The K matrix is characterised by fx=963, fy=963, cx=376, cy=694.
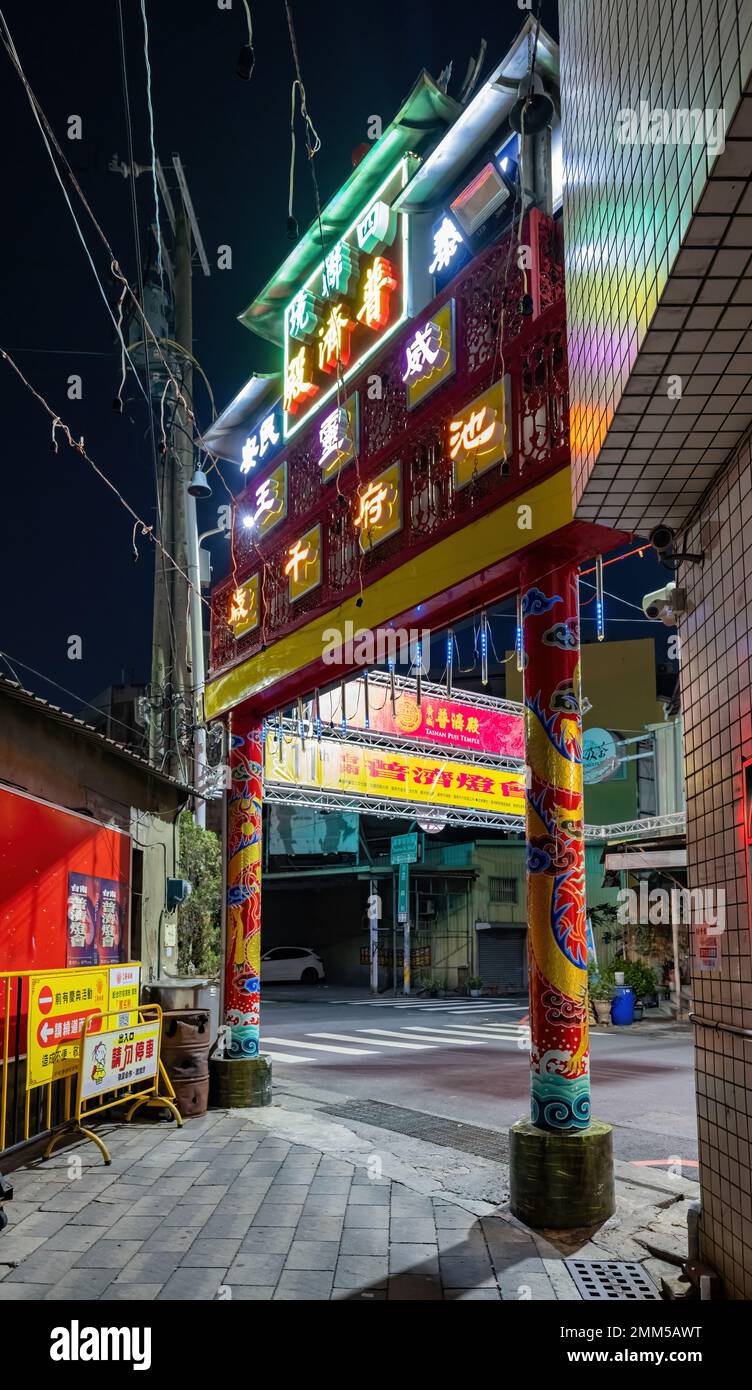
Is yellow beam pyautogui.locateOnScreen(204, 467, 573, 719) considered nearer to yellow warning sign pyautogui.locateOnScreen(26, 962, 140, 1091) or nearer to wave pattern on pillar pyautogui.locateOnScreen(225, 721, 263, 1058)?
wave pattern on pillar pyautogui.locateOnScreen(225, 721, 263, 1058)

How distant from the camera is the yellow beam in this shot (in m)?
5.94

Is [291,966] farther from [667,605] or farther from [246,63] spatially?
[246,63]

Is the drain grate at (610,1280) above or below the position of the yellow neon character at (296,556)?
below

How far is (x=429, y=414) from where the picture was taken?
7336 mm

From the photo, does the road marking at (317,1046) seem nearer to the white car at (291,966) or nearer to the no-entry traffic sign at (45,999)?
the no-entry traffic sign at (45,999)

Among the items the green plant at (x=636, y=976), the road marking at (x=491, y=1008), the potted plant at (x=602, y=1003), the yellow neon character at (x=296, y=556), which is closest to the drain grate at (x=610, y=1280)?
the yellow neon character at (x=296, y=556)

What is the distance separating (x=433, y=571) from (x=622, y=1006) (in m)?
16.8

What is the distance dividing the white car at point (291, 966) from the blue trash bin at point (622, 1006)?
59.3 ft

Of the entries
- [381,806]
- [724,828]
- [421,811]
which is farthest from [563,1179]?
[421,811]

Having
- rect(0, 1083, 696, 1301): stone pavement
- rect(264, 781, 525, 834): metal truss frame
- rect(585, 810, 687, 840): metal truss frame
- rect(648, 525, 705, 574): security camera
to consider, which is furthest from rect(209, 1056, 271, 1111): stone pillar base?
rect(585, 810, 687, 840): metal truss frame

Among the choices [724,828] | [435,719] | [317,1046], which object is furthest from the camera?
[435,719]

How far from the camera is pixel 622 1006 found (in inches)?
829

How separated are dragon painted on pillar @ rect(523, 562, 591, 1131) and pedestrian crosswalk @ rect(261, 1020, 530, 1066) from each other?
31.1 feet

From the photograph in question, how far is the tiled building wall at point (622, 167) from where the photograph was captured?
2.39m
